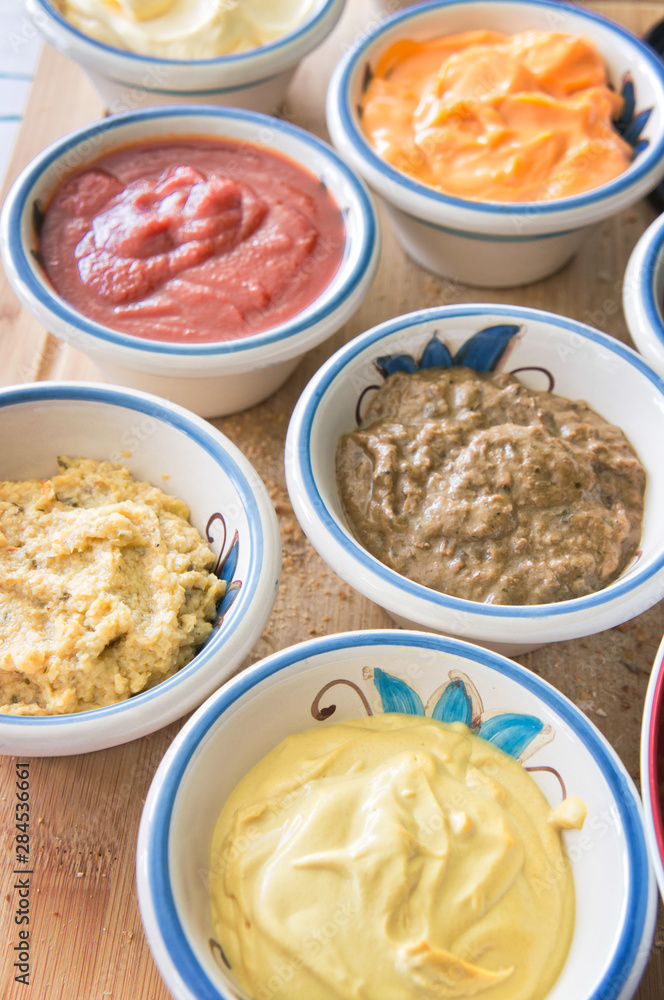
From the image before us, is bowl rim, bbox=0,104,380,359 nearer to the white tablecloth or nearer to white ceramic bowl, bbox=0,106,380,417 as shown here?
white ceramic bowl, bbox=0,106,380,417

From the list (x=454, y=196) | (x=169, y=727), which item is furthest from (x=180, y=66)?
(x=169, y=727)

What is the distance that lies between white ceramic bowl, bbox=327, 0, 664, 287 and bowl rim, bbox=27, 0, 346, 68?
0.17 meters

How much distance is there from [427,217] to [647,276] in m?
0.63

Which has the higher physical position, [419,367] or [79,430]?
[419,367]

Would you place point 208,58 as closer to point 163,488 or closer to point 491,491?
point 163,488

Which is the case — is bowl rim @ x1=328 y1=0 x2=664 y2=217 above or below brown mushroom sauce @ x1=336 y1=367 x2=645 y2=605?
above

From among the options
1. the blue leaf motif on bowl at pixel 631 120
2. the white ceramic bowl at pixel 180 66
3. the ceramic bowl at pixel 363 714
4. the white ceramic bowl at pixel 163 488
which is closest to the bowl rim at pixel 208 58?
the white ceramic bowl at pixel 180 66

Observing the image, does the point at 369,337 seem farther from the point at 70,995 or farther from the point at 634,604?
the point at 70,995

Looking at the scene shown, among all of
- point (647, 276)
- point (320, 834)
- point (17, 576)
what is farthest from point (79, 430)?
point (647, 276)

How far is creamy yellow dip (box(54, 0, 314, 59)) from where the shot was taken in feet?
9.01

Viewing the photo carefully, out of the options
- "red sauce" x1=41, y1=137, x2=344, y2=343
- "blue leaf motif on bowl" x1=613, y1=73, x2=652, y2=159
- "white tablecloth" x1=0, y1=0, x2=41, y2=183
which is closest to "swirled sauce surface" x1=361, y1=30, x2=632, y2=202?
"blue leaf motif on bowl" x1=613, y1=73, x2=652, y2=159

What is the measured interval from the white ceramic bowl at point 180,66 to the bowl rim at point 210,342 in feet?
0.42

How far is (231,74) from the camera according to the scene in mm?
2691

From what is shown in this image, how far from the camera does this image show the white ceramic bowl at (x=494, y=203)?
2.40 m
